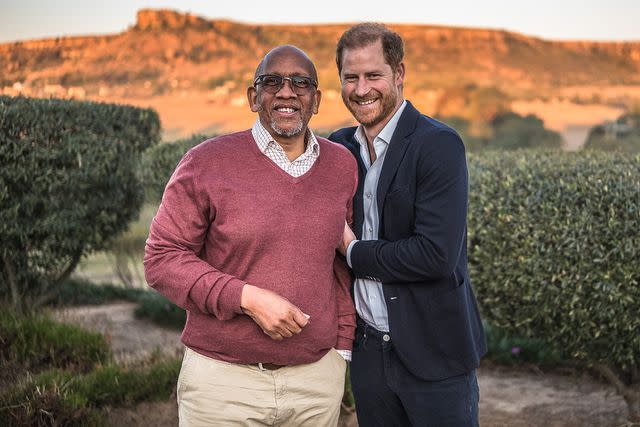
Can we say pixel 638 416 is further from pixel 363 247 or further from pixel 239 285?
pixel 239 285

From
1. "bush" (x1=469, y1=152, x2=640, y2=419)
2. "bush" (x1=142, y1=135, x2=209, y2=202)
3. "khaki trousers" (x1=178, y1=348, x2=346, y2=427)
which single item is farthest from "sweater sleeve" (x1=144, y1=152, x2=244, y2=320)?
"bush" (x1=142, y1=135, x2=209, y2=202)

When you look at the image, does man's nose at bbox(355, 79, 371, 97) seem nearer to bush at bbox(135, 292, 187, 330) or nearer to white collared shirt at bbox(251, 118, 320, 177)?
white collared shirt at bbox(251, 118, 320, 177)

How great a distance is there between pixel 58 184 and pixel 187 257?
4.54 metres

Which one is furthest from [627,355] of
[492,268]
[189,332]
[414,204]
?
[189,332]

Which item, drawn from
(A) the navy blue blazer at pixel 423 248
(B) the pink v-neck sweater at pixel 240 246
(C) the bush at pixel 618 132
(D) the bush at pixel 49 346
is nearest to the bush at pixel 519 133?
(C) the bush at pixel 618 132

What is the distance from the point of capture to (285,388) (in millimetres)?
2887

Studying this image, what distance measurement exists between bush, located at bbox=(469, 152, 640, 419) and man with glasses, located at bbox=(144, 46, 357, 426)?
2.68 m

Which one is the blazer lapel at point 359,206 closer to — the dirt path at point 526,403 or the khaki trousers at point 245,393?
the khaki trousers at point 245,393

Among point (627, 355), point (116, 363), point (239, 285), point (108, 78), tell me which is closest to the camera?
point (239, 285)

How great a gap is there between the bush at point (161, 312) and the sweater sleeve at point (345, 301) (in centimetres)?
598

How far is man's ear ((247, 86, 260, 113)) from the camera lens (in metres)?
2.97

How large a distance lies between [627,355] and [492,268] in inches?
43.7

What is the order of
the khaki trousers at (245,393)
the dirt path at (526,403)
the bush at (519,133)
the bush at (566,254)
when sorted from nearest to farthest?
the khaki trousers at (245,393) → the bush at (566,254) → the dirt path at (526,403) → the bush at (519,133)

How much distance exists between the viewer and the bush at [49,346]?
20.1 ft
